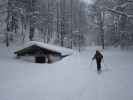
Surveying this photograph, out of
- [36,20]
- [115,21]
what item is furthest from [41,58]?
[36,20]

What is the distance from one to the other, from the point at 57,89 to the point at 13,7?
3036 centimetres

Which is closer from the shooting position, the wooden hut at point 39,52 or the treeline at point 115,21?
the treeline at point 115,21

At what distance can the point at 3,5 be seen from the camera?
111ft

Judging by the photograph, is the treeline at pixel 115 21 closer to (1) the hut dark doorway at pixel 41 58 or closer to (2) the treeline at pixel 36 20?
(2) the treeline at pixel 36 20

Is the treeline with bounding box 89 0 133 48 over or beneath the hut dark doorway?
over

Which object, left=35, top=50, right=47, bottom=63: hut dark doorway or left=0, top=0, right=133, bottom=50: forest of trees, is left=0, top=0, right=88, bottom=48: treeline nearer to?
left=0, top=0, right=133, bottom=50: forest of trees

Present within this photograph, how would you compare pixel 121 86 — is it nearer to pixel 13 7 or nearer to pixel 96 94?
pixel 96 94

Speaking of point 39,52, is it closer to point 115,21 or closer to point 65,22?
point 115,21

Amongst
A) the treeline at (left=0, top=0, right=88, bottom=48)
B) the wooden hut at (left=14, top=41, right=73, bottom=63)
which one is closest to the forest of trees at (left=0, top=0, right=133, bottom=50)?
the treeline at (left=0, top=0, right=88, bottom=48)

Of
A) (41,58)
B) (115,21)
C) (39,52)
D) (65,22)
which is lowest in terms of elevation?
(41,58)

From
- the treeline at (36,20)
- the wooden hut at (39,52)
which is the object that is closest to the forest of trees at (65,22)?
the treeline at (36,20)

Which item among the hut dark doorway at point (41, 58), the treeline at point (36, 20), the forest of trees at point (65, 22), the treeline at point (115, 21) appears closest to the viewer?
the treeline at point (115, 21)

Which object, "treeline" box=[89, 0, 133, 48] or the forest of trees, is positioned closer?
"treeline" box=[89, 0, 133, 48]

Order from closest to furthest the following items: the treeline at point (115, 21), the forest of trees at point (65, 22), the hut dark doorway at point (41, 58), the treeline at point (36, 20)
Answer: the treeline at point (115, 21) → the hut dark doorway at point (41, 58) → the forest of trees at point (65, 22) → the treeline at point (36, 20)
